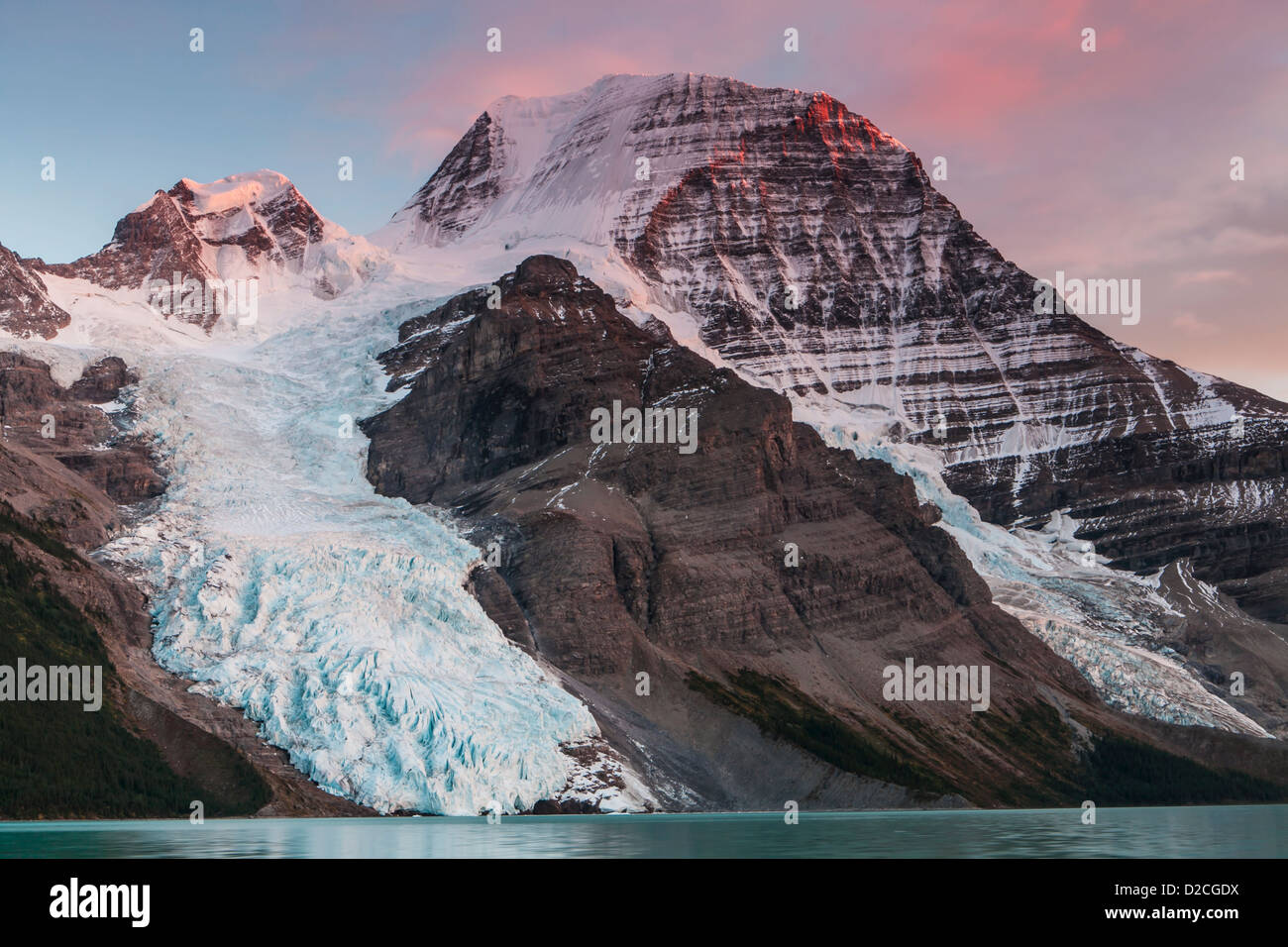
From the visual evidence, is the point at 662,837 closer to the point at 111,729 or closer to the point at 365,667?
the point at 365,667

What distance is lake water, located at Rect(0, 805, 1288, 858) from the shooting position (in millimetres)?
92000

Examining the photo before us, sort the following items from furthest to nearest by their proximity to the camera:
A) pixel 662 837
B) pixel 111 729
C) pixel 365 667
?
1. pixel 365 667
2. pixel 111 729
3. pixel 662 837

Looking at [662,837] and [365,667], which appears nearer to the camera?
[662,837]

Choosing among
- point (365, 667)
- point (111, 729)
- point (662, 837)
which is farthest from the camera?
point (365, 667)

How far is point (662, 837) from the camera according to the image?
113 m

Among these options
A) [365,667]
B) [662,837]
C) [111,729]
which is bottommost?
[662,837]

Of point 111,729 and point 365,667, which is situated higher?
point 365,667

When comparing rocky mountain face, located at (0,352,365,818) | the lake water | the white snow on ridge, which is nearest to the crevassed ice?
the white snow on ridge

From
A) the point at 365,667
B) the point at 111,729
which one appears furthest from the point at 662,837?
the point at 111,729

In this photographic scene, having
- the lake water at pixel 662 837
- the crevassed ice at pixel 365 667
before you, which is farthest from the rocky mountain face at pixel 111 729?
the lake water at pixel 662 837

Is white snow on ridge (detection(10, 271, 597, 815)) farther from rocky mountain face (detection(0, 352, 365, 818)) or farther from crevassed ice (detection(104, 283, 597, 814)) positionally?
rocky mountain face (detection(0, 352, 365, 818))

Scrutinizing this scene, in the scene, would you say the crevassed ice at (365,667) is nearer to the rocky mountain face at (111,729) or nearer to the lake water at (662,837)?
the rocky mountain face at (111,729)
